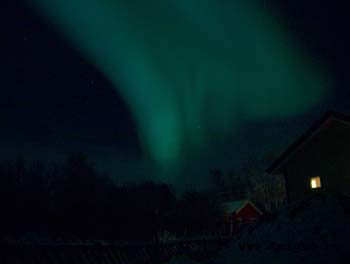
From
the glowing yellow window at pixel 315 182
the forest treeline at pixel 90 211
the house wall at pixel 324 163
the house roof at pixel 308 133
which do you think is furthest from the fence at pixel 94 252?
the house roof at pixel 308 133

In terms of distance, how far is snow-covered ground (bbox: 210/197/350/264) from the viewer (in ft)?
25.2

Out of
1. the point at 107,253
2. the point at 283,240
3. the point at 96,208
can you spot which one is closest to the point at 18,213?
the point at 96,208

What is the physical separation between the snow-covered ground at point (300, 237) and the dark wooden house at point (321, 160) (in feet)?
26.1

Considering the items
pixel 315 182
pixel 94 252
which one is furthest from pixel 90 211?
pixel 315 182

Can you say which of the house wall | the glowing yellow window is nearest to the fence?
the house wall

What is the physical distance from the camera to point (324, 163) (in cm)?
1833

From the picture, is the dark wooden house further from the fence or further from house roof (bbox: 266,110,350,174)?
the fence

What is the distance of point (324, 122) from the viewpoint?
1853cm

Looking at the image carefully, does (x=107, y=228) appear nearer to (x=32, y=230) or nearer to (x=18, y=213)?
(x=32, y=230)

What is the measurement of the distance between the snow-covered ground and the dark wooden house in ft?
26.1

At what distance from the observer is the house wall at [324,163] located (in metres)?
17.5

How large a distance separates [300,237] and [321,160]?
11247mm

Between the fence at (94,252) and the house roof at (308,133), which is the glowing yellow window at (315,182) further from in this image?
the fence at (94,252)

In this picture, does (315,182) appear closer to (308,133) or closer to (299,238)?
(308,133)
